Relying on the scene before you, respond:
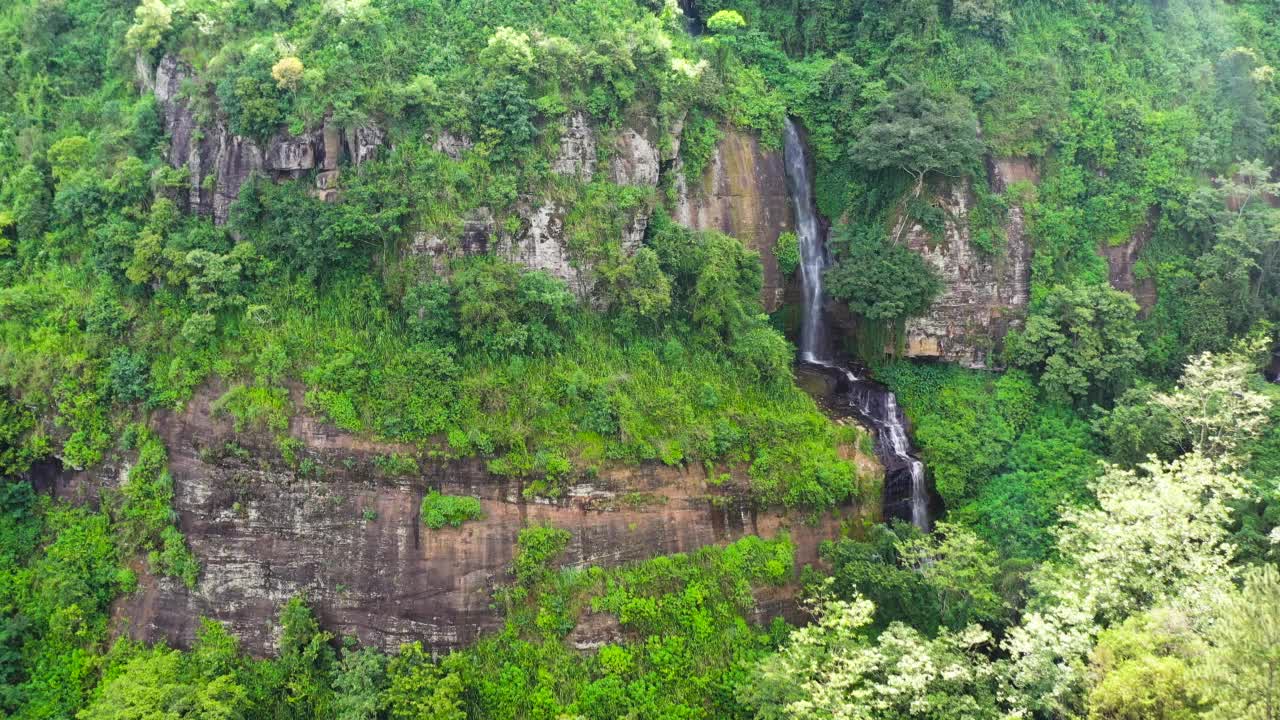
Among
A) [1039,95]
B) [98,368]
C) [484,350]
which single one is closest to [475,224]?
[484,350]

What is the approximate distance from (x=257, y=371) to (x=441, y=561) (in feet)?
20.2

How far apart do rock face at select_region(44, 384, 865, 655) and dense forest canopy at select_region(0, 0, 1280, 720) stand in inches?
12.2

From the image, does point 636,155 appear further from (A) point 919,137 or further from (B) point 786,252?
(A) point 919,137

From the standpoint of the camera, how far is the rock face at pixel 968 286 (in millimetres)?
23656

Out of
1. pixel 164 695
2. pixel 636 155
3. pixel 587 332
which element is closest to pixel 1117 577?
pixel 587 332

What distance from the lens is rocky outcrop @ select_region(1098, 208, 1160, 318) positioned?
23703 millimetres

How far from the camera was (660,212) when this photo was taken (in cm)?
2191

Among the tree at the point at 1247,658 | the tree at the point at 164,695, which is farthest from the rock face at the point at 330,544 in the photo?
the tree at the point at 1247,658

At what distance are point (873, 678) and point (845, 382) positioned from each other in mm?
9939

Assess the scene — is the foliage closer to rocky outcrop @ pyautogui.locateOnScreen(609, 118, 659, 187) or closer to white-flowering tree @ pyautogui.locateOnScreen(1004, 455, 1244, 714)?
rocky outcrop @ pyautogui.locateOnScreen(609, 118, 659, 187)

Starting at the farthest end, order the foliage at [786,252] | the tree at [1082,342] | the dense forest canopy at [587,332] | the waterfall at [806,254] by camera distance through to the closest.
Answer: the waterfall at [806,254]
the foliage at [786,252]
the tree at [1082,342]
the dense forest canopy at [587,332]

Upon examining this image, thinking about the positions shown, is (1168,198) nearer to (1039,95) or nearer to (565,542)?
(1039,95)

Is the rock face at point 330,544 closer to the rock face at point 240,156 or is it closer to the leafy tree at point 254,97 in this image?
the rock face at point 240,156

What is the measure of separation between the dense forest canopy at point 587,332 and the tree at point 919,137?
151 mm
